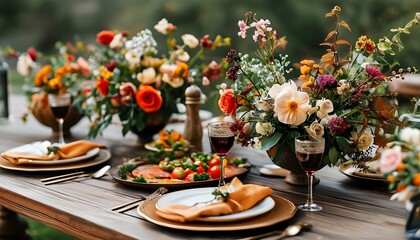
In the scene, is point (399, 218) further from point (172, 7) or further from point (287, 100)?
point (172, 7)

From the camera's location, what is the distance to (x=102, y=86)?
7.32ft

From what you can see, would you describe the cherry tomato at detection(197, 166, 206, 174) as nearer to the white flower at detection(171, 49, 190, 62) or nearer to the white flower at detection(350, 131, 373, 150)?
the white flower at detection(350, 131, 373, 150)

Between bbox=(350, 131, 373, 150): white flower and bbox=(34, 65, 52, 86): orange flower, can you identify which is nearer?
bbox=(350, 131, 373, 150): white flower

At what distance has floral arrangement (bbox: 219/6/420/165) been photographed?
1.52 meters

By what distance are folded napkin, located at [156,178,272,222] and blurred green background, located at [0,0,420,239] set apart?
2351mm

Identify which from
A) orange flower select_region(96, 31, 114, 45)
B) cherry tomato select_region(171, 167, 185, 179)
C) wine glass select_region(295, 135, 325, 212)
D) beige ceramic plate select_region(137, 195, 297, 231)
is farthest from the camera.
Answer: orange flower select_region(96, 31, 114, 45)

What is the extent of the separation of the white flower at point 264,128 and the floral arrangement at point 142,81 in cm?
70

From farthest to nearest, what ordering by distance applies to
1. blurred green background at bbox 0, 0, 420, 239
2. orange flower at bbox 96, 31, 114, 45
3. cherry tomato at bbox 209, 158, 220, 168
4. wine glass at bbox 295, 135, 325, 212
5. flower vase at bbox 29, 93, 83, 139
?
1. blurred green background at bbox 0, 0, 420, 239
2. flower vase at bbox 29, 93, 83, 139
3. orange flower at bbox 96, 31, 114, 45
4. cherry tomato at bbox 209, 158, 220, 168
5. wine glass at bbox 295, 135, 325, 212

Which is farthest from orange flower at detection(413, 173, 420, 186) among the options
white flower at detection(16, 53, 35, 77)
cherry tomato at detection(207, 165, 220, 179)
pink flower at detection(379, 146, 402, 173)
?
white flower at detection(16, 53, 35, 77)

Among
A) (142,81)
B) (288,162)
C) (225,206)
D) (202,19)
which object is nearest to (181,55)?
(142,81)

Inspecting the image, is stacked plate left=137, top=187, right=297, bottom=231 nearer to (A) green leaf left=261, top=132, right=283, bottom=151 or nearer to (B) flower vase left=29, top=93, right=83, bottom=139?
(A) green leaf left=261, top=132, right=283, bottom=151

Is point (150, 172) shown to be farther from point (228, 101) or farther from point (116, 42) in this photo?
point (116, 42)

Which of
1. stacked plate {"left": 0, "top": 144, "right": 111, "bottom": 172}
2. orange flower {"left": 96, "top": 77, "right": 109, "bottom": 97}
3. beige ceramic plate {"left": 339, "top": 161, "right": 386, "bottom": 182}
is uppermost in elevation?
orange flower {"left": 96, "top": 77, "right": 109, "bottom": 97}

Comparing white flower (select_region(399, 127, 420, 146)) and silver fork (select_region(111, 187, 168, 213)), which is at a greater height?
white flower (select_region(399, 127, 420, 146))
